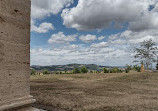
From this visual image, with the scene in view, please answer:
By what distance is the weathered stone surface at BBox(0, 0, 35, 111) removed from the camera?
292cm

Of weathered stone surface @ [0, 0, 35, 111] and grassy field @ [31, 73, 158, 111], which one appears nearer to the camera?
weathered stone surface @ [0, 0, 35, 111]

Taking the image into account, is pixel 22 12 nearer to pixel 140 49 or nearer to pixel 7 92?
pixel 7 92

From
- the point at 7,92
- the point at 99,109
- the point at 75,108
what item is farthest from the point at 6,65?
the point at 99,109

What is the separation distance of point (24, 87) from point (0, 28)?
146cm

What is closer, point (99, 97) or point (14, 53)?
point (14, 53)

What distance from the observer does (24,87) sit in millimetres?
3273

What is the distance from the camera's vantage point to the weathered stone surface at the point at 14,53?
2920mm

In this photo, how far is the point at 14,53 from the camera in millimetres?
3096

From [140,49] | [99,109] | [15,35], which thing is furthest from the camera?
[140,49]

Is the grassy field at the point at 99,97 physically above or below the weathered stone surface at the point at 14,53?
below

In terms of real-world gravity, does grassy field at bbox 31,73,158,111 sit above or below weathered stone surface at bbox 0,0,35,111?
below

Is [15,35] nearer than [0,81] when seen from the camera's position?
No

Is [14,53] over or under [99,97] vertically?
→ over

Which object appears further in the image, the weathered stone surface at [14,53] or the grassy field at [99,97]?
the grassy field at [99,97]
